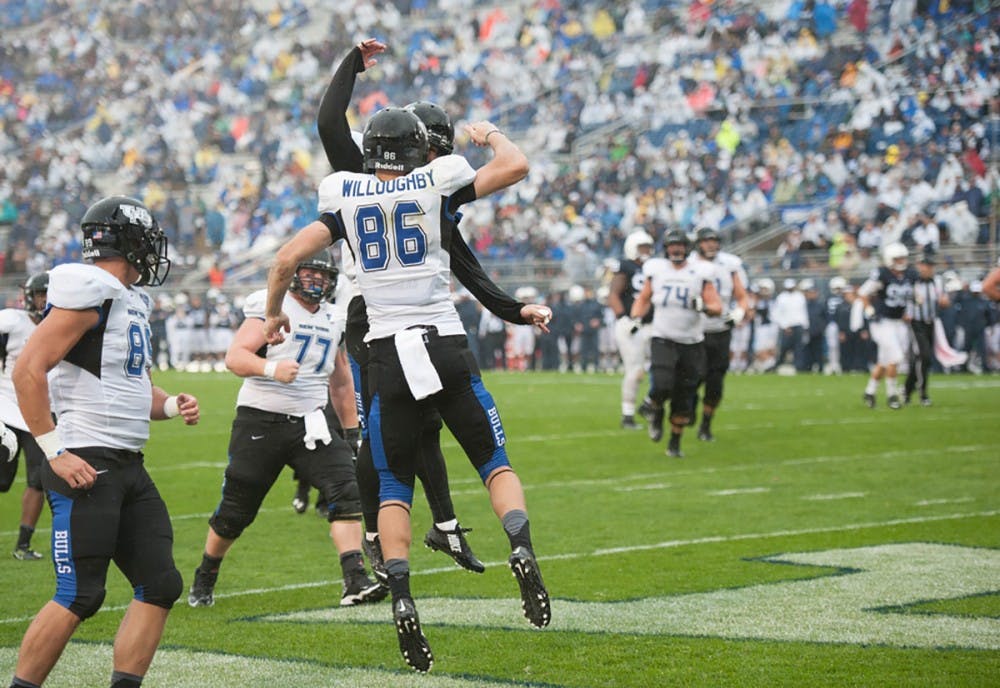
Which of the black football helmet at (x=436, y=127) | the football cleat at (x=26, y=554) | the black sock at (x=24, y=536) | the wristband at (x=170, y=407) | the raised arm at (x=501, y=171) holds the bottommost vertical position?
the football cleat at (x=26, y=554)

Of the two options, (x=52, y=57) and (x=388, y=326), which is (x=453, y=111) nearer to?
(x=52, y=57)

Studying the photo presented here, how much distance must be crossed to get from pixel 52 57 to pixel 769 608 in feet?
136

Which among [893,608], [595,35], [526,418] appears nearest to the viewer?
[893,608]

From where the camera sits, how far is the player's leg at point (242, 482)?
23.9ft

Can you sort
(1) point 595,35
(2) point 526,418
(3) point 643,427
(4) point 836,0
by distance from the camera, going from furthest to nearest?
(1) point 595,35, (4) point 836,0, (2) point 526,418, (3) point 643,427

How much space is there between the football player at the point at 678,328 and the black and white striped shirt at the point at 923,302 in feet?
17.1

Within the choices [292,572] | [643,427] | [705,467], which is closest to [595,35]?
[643,427]

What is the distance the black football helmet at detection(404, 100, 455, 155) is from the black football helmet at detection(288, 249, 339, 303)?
5.09 ft

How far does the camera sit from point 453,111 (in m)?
36.1

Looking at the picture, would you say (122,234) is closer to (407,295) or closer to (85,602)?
(407,295)

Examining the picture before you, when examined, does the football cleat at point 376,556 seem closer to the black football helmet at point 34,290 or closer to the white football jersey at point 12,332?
the black football helmet at point 34,290

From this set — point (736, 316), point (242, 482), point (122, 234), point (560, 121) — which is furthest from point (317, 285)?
point (560, 121)

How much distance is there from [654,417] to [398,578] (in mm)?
9248

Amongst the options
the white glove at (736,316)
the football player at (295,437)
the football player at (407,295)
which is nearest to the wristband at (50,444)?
the football player at (407,295)
